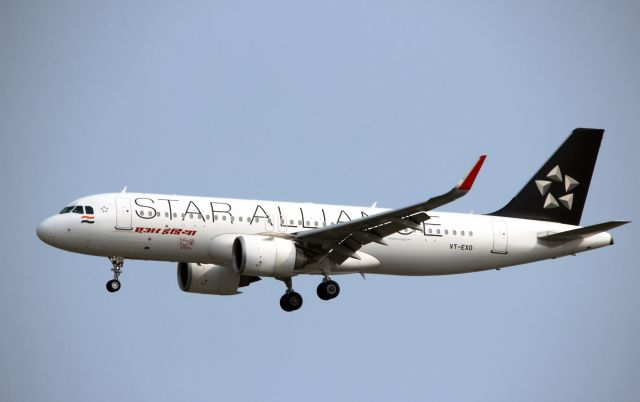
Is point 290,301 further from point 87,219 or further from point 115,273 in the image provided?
point 87,219

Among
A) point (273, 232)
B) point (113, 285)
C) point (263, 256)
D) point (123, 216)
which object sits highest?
point (123, 216)

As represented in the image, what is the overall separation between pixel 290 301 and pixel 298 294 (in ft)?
1.98

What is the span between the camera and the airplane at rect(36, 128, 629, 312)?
51531mm

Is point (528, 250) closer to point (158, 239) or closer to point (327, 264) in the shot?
point (327, 264)

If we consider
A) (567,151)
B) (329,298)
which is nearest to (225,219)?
(329,298)

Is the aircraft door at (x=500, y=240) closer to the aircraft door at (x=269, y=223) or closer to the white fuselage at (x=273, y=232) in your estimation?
the white fuselage at (x=273, y=232)

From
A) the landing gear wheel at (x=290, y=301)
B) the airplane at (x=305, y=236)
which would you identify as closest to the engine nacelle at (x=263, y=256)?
the airplane at (x=305, y=236)

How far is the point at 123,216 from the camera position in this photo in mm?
51625

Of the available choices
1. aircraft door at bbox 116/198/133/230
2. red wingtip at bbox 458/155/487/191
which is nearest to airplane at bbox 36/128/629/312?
aircraft door at bbox 116/198/133/230

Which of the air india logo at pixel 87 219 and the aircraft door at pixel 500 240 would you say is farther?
the aircraft door at pixel 500 240

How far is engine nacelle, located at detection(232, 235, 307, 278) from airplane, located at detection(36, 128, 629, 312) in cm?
4

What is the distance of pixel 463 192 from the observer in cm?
4497

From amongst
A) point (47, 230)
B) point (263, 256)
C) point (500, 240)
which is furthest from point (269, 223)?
point (500, 240)

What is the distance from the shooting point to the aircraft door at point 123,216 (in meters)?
51.5
